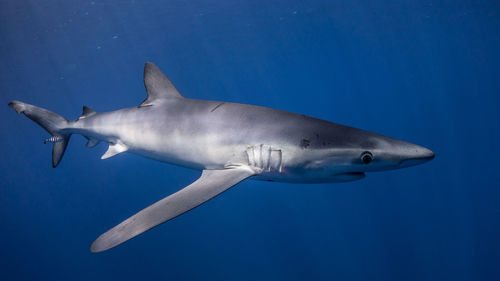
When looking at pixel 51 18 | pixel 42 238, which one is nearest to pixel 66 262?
pixel 42 238

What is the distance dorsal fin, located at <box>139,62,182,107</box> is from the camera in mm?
3619

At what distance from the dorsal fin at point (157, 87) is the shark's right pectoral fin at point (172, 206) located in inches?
66.4

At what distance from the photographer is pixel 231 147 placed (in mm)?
2604

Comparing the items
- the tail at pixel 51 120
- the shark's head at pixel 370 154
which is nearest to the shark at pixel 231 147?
the shark's head at pixel 370 154

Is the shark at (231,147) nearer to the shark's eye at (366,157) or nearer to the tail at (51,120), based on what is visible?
the shark's eye at (366,157)

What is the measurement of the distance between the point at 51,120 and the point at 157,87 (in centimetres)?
231

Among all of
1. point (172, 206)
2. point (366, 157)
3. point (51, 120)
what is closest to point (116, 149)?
point (51, 120)

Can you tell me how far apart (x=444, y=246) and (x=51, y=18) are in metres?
21.8

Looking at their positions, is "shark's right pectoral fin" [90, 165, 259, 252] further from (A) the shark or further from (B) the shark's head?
(B) the shark's head

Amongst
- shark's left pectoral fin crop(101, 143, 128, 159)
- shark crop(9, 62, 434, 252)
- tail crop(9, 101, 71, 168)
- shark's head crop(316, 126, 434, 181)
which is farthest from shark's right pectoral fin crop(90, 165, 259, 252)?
tail crop(9, 101, 71, 168)

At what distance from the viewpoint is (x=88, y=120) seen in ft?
13.6

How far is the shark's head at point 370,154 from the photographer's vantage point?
1992mm

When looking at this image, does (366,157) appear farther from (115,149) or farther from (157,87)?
(115,149)

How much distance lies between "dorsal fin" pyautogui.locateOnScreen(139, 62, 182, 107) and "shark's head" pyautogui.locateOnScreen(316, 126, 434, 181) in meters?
2.36
